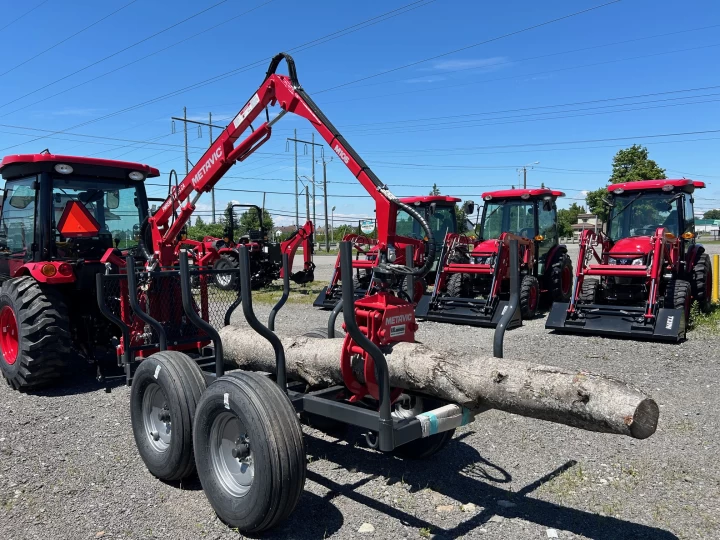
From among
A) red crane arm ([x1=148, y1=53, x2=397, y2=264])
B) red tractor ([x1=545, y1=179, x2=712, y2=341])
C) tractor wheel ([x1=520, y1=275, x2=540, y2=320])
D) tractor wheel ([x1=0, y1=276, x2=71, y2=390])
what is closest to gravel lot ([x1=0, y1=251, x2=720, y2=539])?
tractor wheel ([x1=0, y1=276, x2=71, y2=390])

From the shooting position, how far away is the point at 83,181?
23.1 ft

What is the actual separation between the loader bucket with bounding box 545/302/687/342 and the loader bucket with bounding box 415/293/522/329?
3.41 feet

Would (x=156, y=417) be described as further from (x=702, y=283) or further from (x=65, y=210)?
(x=702, y=283)

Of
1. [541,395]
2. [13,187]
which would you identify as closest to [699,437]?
[541,395]

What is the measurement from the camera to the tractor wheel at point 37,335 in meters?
6.10

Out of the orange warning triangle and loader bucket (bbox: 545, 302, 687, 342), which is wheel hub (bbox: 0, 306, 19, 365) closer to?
the orange warning triangle

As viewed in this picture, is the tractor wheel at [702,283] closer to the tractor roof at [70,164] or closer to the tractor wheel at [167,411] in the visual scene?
the tractor roof at [70,164]

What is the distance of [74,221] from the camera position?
21.9 feet

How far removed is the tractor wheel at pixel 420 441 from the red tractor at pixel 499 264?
599 centimetres

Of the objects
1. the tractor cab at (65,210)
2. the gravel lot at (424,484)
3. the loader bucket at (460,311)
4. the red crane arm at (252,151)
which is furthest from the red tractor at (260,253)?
the gravel lot at (424,484)

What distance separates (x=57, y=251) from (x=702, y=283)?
1012cm

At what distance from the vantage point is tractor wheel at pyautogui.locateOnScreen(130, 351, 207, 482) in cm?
398

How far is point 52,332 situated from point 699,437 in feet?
19.7

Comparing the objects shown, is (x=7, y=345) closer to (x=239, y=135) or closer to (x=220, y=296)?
(x=220, y=296)
